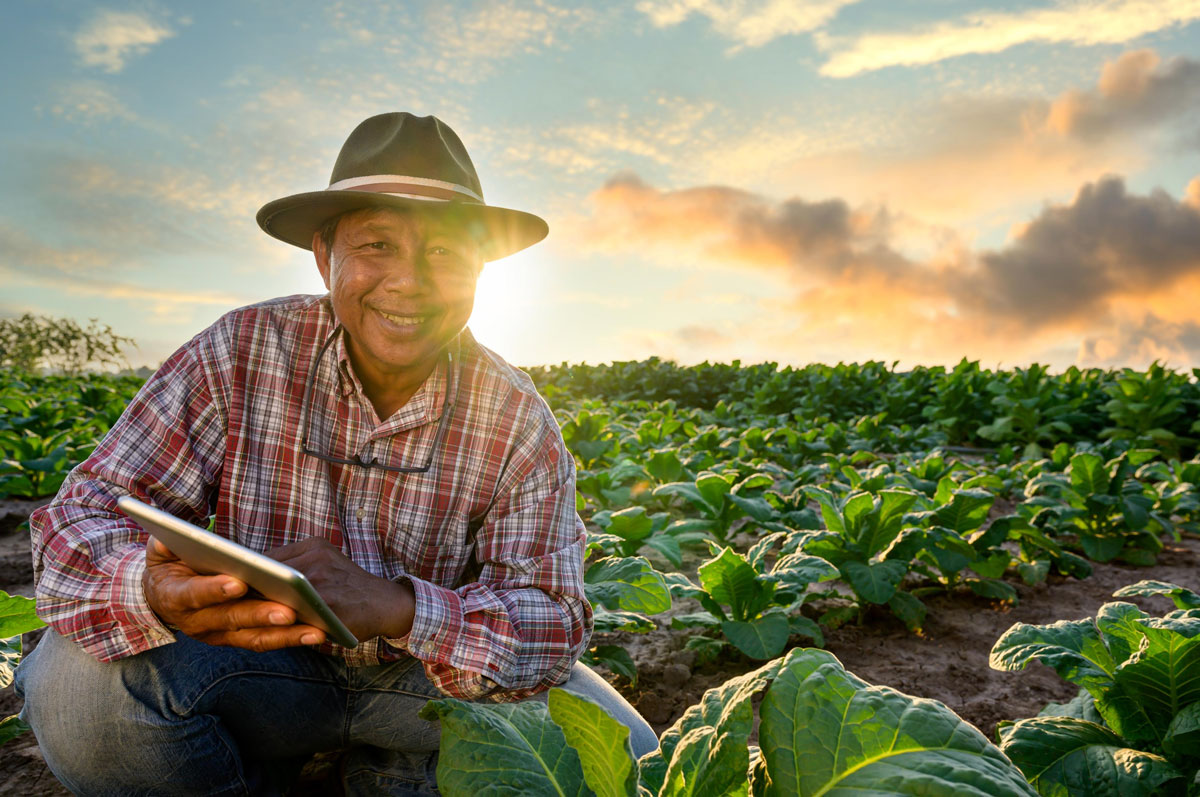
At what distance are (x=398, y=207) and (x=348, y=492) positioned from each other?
2.71 ft

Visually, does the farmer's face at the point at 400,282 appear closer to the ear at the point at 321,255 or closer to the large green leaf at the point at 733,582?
the ear at the point at 321,255

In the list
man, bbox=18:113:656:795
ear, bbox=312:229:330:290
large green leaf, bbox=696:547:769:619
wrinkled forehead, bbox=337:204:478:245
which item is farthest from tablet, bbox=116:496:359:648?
large green leaf, bbox=696:547:769:619

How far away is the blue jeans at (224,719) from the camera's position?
73.8 inches

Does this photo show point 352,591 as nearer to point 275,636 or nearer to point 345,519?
point 275,636

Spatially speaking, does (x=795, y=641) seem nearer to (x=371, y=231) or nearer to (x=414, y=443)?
(x=414, y=443)

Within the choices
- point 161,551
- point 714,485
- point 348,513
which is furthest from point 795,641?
point 161,551

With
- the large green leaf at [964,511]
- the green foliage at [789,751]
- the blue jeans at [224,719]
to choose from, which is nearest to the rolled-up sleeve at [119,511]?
the blue jeans at [224,719]

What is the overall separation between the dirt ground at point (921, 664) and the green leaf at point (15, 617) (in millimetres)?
732

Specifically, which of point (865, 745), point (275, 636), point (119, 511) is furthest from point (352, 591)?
point (865, 745)

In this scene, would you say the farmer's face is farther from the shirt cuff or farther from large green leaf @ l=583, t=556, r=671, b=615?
large green leaf @ l=583, t=556, r=671, b=615

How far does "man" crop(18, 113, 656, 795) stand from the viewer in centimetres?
187

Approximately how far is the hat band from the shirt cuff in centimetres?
107

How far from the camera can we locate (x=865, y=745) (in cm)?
96

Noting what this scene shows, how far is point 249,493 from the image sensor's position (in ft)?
7.13
